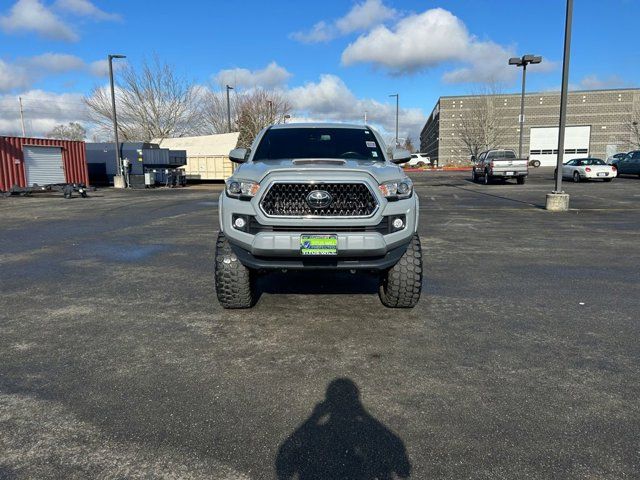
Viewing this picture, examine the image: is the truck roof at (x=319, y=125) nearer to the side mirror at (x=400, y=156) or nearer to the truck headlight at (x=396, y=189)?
the side mirror at (x=400, y=156)

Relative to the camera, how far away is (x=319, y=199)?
4.21m

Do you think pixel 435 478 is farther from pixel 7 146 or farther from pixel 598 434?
pixel 7 146

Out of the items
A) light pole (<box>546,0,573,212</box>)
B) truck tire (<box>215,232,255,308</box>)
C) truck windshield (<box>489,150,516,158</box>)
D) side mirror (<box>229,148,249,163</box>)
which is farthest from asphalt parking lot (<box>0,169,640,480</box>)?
truck windshield (<box>489,150,516,158</box>)

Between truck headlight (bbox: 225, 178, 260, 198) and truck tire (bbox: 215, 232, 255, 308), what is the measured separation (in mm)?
529

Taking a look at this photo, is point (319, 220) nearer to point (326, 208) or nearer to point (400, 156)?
point (326, 208)

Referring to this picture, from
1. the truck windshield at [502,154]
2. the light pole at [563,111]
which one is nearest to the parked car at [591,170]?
the truck windshield at [502,154]

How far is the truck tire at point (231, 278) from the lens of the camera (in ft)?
15.1

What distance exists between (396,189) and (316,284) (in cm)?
210

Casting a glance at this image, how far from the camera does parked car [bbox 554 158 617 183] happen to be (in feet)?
85.3

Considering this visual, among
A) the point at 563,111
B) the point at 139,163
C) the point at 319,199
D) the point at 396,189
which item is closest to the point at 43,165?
the point at 139,163

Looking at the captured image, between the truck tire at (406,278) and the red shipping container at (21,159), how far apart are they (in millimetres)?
25180

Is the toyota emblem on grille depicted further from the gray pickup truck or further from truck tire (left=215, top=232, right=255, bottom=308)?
truck tire (left=215, top=232, right=255, bottom=308)

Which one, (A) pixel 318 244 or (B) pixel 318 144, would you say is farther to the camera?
(B) pixel 318 144

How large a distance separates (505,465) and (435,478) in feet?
1.35
